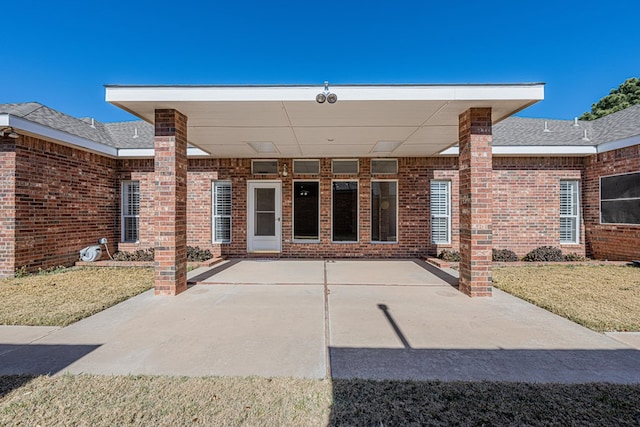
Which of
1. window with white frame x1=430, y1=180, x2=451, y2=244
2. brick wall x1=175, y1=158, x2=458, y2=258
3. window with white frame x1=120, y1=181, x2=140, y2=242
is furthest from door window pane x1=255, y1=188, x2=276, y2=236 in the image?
window with white frame x1=430, y1=180, x2=451, y2=244

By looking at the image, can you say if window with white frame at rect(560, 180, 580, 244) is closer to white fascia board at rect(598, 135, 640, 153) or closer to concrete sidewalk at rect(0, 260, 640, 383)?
white fascia board at rect(598, 135, 640, 153)

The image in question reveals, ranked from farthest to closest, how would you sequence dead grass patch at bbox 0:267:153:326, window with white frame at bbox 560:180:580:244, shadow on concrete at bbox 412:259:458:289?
window with white frame at bbox 560:180:580:244 < shadow on concrete at bbox 412:259:458:289 < dead grass patch at bbox 0:267:153:326

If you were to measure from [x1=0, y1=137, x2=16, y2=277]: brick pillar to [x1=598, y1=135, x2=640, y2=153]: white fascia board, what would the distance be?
1458cm

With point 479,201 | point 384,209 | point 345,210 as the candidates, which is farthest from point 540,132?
point 479,201

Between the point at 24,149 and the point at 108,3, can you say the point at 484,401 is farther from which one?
the point at 108,3

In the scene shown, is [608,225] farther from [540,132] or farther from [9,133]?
[9,133]

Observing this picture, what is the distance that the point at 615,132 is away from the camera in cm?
944

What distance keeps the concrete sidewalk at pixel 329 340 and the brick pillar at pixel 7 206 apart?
3919mm

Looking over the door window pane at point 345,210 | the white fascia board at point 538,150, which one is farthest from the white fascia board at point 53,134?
the white fascia board at point 538,150

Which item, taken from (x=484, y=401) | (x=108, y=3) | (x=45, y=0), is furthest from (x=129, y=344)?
(x=45, y=0)

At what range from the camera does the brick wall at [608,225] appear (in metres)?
8.12

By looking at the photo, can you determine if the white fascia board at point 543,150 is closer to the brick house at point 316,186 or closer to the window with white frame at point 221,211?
the brick house at point 316,186

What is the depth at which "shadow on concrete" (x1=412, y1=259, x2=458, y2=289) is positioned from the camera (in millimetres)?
6188

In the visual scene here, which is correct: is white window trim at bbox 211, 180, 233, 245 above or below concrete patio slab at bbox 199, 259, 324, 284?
above
